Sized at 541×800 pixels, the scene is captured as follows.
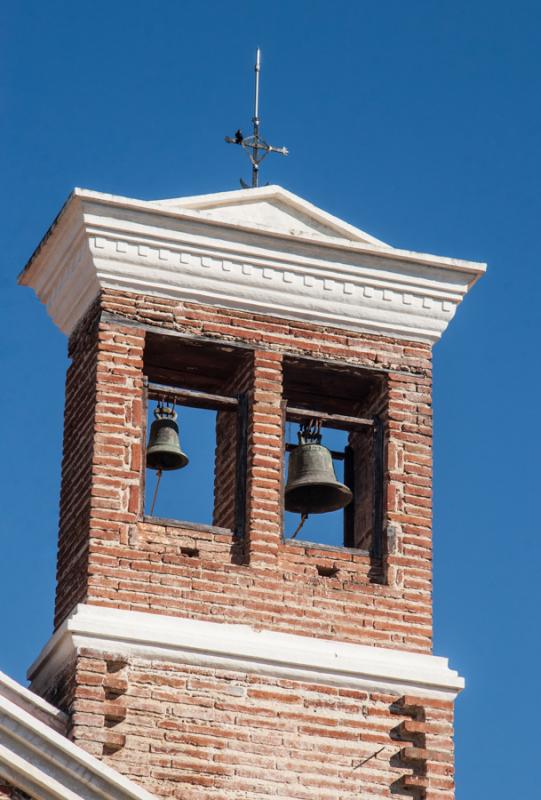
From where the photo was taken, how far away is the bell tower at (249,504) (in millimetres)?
20891

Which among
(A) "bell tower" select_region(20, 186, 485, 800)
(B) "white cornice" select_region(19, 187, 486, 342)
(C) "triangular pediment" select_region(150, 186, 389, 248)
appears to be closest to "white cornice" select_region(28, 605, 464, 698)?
(A) "bell tower" select_region(20, 186, 485, 800)

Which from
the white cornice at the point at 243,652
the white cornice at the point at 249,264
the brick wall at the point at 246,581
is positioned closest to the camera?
the brick wall at the point at 246,581

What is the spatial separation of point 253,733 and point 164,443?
2668 millimetres

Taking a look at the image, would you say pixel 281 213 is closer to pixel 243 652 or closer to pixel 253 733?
pixel 243 652

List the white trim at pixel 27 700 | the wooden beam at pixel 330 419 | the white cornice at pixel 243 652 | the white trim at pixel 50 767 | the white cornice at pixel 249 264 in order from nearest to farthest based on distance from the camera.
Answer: the white trim at pixel 50 767, the white trim at pixel 27 700, the white cornice at pixel 243 652, the white cornice at pixel 249 264, the wooden beam at pixel 330 419

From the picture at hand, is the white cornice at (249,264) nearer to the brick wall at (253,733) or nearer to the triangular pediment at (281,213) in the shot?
the triangular pediment at (281,213)

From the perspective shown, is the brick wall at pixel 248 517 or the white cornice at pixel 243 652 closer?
the white cornice at pixel 243 652

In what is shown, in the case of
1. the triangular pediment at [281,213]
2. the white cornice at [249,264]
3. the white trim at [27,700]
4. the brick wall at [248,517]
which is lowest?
the white trim at [27,700]

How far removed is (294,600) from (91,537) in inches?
65.1

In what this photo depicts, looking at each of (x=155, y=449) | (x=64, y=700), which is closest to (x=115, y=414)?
(x=155, y=449)

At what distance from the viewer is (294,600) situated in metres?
21.6

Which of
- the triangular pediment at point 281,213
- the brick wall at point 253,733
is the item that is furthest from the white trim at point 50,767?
the triangular pediment at point 281,213

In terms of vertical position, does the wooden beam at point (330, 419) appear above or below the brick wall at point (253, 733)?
above

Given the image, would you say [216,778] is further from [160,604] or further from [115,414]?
[115,414]
